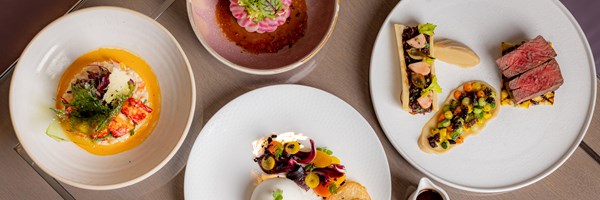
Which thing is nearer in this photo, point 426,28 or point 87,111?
point 87,111

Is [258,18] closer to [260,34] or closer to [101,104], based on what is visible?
[260,34]

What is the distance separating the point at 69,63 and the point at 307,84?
0.71m

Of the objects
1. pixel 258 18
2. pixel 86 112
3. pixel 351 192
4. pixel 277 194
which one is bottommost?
pixel 351 192

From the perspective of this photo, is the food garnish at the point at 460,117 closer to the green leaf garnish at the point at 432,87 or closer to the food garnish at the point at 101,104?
the green leaf garnish at the point at 432,87

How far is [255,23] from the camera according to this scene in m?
1.62

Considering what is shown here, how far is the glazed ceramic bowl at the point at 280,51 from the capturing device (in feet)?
5.20

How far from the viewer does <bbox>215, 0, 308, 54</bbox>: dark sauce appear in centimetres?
165

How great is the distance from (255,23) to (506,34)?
2.66 feet

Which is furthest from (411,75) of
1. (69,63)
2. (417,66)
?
(69,63)

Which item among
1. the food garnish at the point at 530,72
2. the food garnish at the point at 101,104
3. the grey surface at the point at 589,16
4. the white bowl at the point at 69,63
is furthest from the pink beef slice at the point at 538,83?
the food garnish at the point at 101,104

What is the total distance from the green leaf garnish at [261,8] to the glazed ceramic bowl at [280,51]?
0.37 ft

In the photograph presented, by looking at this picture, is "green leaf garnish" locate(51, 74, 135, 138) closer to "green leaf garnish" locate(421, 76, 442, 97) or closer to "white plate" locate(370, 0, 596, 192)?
"white plate" locate(370, 0, 596, 192)

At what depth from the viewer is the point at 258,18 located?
63.1 inches

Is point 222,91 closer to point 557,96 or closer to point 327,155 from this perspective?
point 327,155
